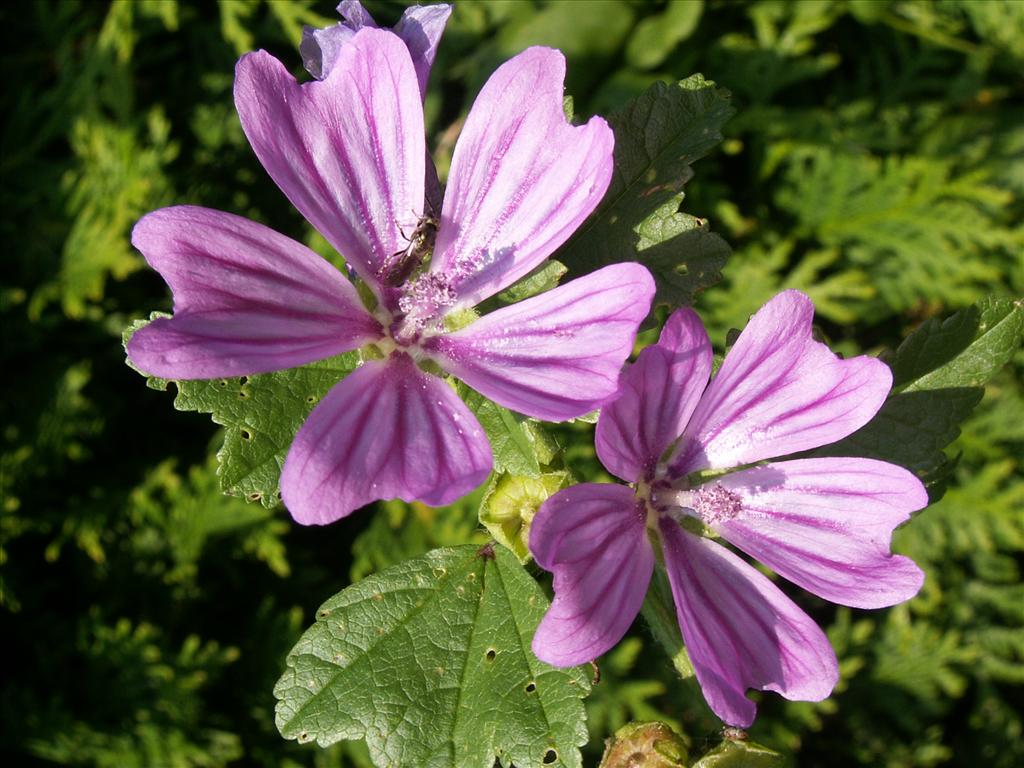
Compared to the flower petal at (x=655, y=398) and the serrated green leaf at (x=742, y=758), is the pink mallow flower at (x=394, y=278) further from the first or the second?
the serrated green leaf at (x=742, y=758)

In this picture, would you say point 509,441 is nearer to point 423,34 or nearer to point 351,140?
point 351,140

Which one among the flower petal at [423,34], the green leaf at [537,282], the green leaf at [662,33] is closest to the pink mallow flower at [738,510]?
the green leaf at [537,282]

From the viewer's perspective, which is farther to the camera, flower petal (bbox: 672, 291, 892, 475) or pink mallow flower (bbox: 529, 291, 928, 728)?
flower petal (bbox: 672, 291, 892, 475)

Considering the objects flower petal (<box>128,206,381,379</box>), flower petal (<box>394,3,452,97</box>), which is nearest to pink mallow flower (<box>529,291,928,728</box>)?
flower petal (<box>128,206,381,379</box>)

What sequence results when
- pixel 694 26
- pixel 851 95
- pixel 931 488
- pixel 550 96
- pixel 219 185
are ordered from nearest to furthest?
pixel 550 96
pixel 931 488
pixel 694 26
pixel 219 185
pixel 851 95

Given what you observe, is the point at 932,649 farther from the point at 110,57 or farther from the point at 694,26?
the point at 110,57

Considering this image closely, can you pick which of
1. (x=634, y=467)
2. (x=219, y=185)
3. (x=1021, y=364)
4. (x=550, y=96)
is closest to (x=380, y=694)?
(x=634, y=467)

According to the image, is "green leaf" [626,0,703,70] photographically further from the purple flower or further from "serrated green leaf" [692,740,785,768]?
"serrated green leaf" [692,740,785,768]
